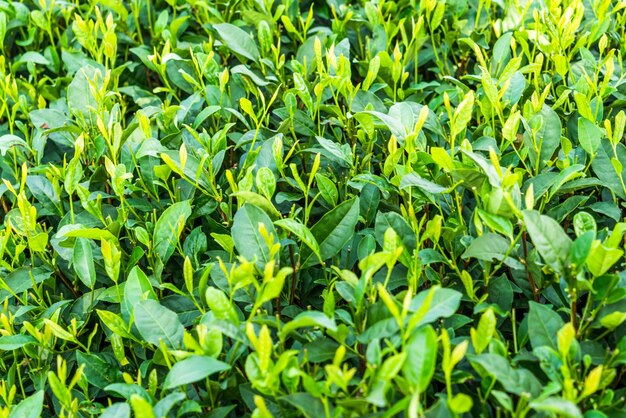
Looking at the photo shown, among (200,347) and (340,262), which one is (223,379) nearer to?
(200,347)

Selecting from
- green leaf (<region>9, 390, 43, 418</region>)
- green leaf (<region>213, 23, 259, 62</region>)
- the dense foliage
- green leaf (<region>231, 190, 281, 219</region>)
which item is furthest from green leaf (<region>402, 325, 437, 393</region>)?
green leaf (<region>213, 23, 259, 62</region>)

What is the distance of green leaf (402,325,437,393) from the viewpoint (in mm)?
1071

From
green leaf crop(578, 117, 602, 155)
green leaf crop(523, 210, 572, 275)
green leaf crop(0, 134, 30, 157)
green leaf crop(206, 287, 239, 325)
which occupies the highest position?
green leaf crop(578, 117, 602, 155)

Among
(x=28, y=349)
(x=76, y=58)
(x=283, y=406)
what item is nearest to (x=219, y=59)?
(x=76, y=58)

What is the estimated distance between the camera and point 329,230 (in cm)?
145

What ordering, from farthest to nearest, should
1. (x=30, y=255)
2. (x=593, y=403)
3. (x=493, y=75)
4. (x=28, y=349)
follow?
1. (x=493, y=75)
2. (x=30, y=255)
3. (x=28, y=349)
4. (x=593, y=403)

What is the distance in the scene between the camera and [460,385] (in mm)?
1264

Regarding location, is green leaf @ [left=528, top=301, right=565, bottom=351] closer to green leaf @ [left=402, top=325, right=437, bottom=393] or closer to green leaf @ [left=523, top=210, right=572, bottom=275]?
green leaf @ [left=523, top=210, right=572, bottom=275]

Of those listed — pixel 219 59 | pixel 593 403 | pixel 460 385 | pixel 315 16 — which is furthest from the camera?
pixel 315 16

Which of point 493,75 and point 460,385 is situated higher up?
point 493,75

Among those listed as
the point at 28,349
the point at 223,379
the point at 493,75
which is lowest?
the point at 28,349

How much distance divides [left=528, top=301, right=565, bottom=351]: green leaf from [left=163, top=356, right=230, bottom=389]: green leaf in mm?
520

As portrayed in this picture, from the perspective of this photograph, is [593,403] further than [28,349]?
No

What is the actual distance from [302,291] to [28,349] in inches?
22.2
